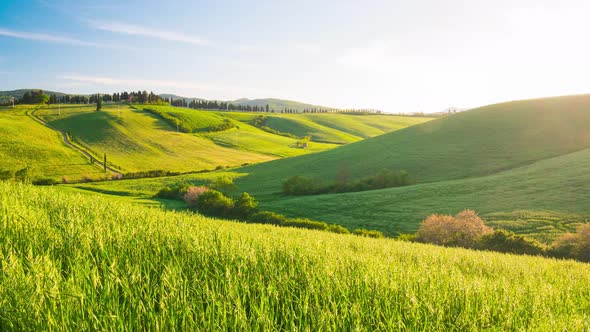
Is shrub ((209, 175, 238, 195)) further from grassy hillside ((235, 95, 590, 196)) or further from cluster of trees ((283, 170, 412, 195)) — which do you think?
cluster of trees ((283, 170, 412, 195))

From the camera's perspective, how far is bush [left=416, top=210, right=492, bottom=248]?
29.0 metres

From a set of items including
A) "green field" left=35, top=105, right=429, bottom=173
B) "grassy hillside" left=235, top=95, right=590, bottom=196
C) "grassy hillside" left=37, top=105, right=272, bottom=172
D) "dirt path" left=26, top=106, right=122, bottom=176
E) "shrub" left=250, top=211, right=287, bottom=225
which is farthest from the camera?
"green field" left=35, top=105, right=429, bottom=173

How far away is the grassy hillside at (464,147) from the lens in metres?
67.0

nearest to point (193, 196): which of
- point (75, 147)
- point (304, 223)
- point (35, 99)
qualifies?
point (304, 223)

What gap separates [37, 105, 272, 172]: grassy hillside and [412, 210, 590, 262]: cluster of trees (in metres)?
82.4

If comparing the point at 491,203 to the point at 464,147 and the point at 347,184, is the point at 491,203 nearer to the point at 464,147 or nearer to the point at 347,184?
the point at 347,184

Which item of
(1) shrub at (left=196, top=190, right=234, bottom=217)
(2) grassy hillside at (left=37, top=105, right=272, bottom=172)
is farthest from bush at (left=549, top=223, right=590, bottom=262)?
(2) grassy hillside at (left=37, top=105, right=272, bottom=172)

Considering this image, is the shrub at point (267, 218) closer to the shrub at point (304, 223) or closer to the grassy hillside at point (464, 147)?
the shrub at point (304, 223)

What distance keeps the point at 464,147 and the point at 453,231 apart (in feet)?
172

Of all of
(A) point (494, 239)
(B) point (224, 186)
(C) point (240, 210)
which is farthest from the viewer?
(B) point (224, 186)

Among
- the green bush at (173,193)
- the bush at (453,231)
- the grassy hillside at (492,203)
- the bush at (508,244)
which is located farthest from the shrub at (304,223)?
the green bush at (173,193)

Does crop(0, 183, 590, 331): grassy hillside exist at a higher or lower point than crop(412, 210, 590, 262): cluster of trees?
higher

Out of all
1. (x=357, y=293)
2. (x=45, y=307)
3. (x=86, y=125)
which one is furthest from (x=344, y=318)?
(x=86, y=125)

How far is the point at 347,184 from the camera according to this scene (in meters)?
66.5
